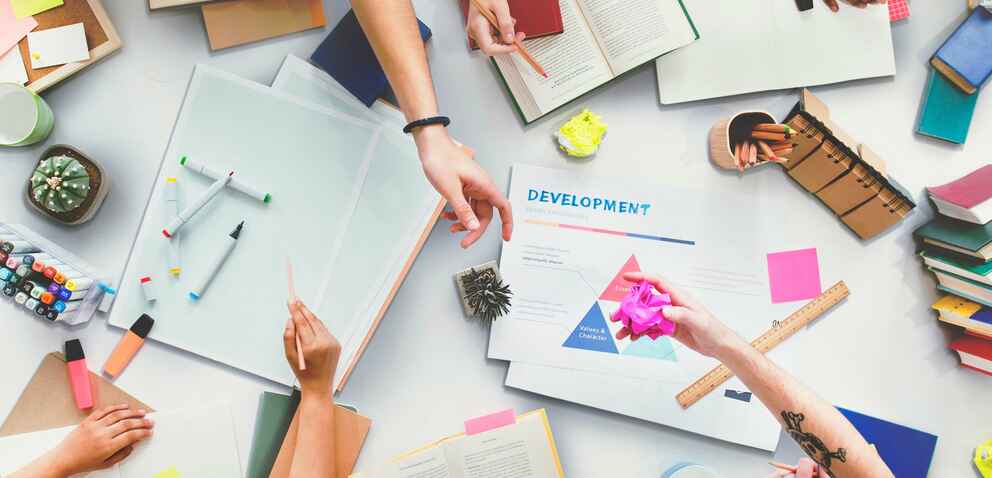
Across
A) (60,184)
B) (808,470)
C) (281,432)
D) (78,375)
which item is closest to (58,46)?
(60,184)

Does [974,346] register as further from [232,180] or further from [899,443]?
[232,180]

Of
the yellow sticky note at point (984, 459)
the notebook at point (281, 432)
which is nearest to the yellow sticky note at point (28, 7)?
the notebook at point (281, 432)

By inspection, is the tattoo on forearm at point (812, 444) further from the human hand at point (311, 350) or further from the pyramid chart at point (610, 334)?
the human hand at point (311, 350)

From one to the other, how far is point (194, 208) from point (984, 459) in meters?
1.71

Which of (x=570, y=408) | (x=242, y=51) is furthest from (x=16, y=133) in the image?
(x=570, y=408)

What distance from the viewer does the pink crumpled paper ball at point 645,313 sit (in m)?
1.03

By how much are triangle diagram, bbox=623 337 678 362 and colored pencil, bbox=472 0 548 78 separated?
1.90 ft

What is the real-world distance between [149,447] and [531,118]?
3.28 feet

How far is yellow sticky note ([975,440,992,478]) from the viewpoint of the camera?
1.29 metres

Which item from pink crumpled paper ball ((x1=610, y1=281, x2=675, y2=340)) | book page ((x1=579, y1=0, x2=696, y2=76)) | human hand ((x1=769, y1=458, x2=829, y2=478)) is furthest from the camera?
book page ((x1=579, y1=0, x2=696, y2=76))

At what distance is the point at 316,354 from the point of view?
3.85 feet

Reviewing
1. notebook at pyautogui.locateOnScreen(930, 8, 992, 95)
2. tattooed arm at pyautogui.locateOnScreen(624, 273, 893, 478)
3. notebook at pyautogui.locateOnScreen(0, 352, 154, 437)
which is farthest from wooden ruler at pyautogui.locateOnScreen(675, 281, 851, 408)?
notebook at pyautogui.locateOnScreen(0, 352, 154, 437)

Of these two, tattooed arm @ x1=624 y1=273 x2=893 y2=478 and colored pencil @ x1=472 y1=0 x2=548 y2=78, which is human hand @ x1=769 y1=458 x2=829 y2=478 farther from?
colored pencil @ x1=472 y1=0 x2=548 y2=78

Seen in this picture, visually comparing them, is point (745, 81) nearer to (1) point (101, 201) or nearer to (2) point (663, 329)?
(2) point (663, 329)
